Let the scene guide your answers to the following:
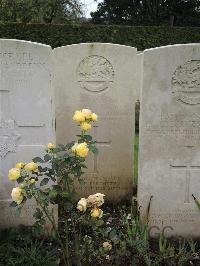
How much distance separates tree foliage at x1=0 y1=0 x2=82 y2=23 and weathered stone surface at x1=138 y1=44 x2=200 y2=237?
1526cm

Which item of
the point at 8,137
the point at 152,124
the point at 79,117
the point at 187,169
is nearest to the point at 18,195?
the point at 79,117

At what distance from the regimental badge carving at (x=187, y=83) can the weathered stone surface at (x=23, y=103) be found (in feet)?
3.47

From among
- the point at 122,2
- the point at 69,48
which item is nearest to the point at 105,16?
the point at 122,2

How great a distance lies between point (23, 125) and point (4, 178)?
53 centimetres

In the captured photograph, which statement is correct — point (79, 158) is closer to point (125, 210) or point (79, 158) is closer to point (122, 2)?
point (125, 210)

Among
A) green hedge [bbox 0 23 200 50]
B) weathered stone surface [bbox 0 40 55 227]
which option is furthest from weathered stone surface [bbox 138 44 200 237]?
green hedge [bbox 0 23 200 50]

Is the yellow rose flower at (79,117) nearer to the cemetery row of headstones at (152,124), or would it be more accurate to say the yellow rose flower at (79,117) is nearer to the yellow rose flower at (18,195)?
the yellow rose flower at (18,195)

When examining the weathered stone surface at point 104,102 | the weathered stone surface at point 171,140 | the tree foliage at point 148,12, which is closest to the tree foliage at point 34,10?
the tree foliage at point 148,12

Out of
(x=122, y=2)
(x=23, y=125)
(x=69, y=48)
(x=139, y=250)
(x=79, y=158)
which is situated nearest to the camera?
(x=79, y=158)

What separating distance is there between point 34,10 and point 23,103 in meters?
15.7

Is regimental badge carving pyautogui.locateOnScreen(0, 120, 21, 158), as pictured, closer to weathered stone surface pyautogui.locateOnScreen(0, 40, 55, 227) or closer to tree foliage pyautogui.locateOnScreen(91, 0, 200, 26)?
weathered stone surface pyautogui.locateOnScreen(0, 40, 55, 227)

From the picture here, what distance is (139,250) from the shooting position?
3.11 m

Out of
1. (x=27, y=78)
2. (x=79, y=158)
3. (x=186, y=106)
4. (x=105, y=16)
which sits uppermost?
(x=105, y=16)

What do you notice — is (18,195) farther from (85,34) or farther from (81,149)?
(85,34)
